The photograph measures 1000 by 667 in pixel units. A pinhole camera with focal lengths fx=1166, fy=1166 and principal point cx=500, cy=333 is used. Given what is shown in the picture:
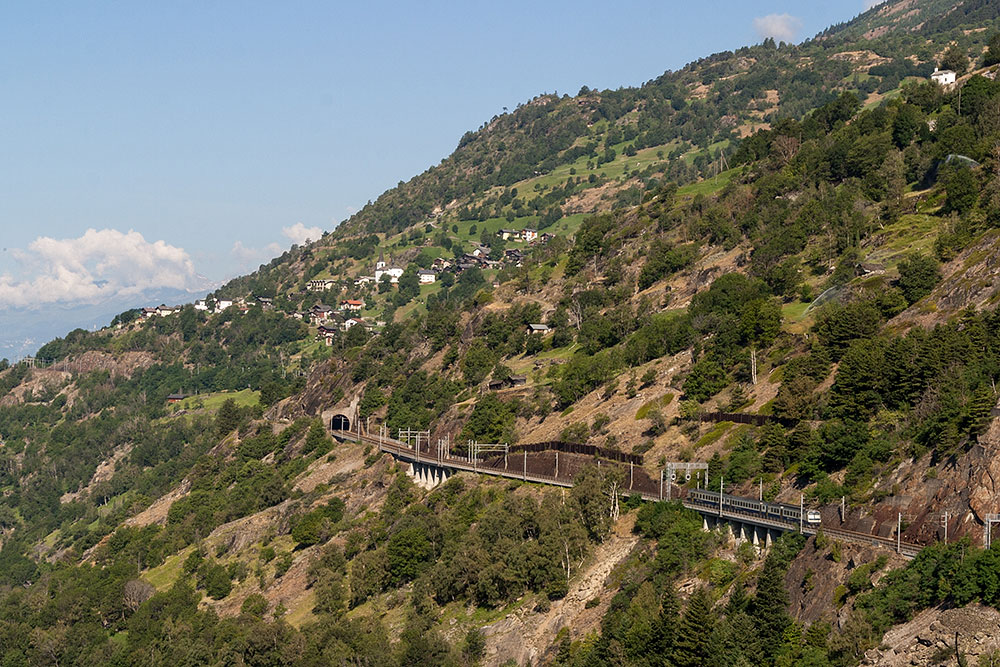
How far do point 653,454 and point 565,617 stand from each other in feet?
73.9

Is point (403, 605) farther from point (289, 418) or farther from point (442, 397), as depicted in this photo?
point (289, 418)

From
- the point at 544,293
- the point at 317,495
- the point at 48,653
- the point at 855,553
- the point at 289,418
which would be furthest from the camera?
the point at 289,418

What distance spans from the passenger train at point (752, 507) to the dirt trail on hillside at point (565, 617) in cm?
611

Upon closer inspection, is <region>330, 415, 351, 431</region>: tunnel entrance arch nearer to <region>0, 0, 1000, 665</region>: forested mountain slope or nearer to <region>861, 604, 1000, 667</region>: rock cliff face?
<region>0, 0, 1000, 665</region>: forested mountain slope

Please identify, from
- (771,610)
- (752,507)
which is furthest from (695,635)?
(752,507)

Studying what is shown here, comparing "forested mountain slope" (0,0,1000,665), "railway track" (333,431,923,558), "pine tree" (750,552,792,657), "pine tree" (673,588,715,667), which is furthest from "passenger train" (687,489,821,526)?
"pine tree" (673,588,715,667)

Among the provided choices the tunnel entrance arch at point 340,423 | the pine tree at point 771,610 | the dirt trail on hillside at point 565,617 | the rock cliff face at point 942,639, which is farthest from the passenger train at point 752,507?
the tunnel entrance arch at point 340,423

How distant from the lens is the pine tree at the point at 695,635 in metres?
70.6

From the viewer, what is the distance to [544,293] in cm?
17938

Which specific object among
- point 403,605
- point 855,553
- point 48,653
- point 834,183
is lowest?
point 48,653

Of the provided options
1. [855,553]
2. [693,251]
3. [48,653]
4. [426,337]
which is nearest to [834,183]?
[693,251]

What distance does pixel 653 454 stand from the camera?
10612cm

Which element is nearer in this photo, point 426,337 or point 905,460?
point 905,460

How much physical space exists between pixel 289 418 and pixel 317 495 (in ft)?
172
